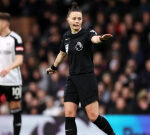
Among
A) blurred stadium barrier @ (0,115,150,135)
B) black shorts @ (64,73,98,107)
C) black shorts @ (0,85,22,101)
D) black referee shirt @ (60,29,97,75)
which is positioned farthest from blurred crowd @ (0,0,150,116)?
black referee shirt @ (60,29,97,75)

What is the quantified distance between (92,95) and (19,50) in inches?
66.6

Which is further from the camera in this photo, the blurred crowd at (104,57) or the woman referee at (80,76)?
the blurred crowd at (104,57)

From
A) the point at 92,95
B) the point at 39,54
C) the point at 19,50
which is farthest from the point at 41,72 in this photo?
the point at 92,95

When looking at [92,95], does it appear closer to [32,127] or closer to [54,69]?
[54,69]

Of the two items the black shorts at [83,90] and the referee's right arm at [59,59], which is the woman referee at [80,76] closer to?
the black shorts at [83,90]

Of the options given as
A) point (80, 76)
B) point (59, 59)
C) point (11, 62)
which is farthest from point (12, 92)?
point (80, 76)

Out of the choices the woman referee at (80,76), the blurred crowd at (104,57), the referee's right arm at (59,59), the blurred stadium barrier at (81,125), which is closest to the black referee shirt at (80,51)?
the woman referee at (80,76)

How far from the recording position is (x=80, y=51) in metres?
9.12

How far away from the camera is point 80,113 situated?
1362 cm

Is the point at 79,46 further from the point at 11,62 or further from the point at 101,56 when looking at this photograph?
the point at 101,56

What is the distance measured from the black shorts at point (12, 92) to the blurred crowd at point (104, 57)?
313cm

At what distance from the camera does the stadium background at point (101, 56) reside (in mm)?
13492

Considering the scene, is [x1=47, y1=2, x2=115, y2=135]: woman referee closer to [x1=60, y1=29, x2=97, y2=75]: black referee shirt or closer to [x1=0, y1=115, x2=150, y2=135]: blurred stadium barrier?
[x1=60, y1=29, x2=97, y2=75]: black referee shirt

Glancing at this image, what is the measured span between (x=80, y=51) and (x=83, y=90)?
0.61 m
